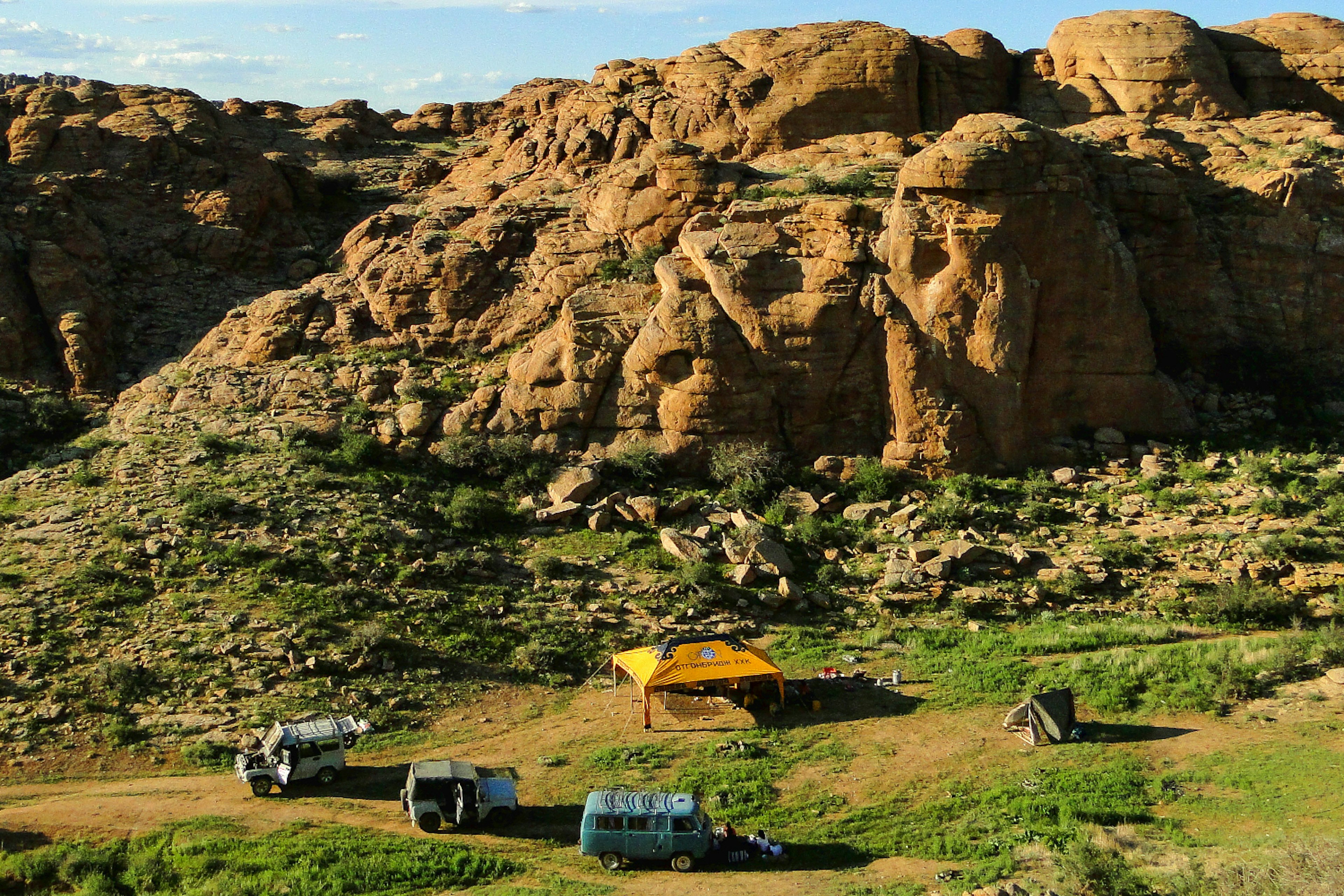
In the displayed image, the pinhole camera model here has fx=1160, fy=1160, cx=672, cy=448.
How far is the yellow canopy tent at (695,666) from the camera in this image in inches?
747

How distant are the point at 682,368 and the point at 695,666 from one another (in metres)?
9.15

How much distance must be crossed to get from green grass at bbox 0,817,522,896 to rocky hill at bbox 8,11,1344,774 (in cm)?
366

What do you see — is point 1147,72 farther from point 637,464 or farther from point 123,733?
point 123,733

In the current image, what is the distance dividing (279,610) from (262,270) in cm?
1621

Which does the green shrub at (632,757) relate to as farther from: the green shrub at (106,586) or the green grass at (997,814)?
the green shrub at (106,586)

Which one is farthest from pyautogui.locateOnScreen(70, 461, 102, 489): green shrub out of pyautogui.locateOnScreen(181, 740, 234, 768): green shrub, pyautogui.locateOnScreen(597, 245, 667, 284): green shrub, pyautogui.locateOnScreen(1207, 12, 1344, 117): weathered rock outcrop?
pyautogui.locateOnScreen(1207, 12, 1344, 117): weathered rock outcrop

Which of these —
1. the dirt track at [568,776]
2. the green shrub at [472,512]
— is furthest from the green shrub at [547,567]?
the dirt track at [568,776]

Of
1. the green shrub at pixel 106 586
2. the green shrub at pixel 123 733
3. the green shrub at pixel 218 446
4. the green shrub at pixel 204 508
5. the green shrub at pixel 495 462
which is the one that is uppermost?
the green shrub at pixel 218 446

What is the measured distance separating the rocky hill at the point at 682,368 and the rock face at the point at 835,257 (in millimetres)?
98

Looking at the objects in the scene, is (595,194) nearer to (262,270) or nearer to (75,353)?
(262,270)

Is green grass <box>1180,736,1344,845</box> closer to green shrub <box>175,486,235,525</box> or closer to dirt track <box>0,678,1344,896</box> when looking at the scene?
dirt track <box>0,678,1344,896</box>

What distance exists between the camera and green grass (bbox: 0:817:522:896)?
14.1 m

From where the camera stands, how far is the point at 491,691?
67.1 feet

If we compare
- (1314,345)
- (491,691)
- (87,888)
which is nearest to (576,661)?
(491,691)
